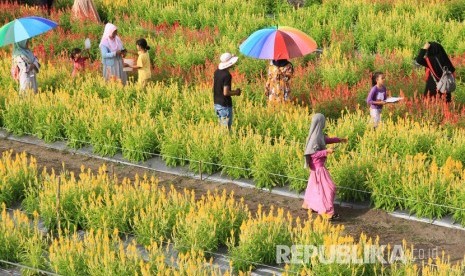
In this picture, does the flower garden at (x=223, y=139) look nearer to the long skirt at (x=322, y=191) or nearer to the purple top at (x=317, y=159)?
the long skirt at (x=322, y=191)

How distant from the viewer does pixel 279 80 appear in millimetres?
14719

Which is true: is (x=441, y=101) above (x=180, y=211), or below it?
above

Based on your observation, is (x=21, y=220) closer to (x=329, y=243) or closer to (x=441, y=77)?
(x=329, y=243)

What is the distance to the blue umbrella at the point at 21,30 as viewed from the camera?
15062 millimetres

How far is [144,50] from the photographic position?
15688 mm

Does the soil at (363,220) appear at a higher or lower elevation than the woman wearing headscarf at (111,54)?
lower

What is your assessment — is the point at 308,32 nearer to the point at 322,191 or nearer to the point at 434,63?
the point at 434,63

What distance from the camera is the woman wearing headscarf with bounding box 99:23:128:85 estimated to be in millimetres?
16078

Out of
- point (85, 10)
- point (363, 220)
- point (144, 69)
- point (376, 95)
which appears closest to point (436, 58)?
point (376, 95)

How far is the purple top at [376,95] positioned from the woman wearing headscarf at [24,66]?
5367 millimetres

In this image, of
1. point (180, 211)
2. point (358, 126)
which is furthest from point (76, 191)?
point (358, 126)

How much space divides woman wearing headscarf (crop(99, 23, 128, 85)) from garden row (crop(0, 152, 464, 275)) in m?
4.40

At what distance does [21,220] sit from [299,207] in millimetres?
A: 3272

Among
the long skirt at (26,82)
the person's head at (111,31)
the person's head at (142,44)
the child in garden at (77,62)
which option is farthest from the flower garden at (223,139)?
Result: the person's head at (111,31)
